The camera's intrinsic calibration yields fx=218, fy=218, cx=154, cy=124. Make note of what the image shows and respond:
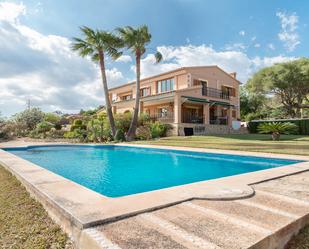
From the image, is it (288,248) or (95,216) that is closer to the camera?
(288,248)

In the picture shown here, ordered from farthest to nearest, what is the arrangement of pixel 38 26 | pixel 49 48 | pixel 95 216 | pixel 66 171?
pixel 49 48
pixel 38 26
pixel 66 171
pixel 95 216

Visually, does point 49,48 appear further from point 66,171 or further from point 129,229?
point 129,229

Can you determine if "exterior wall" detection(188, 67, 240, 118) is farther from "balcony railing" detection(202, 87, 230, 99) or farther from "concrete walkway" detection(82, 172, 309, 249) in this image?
"concrete walkway" detection(82, 172, 309, 249)

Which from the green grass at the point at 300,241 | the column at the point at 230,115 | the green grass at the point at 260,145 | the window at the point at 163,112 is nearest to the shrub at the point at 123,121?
the window at the point at 163,112

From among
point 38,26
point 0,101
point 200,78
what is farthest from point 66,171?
point 0,101

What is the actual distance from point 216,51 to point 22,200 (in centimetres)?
2820

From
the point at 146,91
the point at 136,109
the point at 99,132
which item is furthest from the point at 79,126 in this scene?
the point at 136,109

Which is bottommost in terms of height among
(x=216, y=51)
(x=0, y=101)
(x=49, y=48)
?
(x=0, y=101)

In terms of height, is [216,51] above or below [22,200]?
above

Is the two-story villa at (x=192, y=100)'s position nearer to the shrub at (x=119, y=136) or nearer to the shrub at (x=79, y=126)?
the shrub at (x=79, y=126)

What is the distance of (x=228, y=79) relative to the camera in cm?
3291

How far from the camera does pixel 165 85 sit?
30.8m

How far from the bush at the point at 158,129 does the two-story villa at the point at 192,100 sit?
1108 millimetres

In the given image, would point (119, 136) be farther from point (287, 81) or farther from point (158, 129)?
point (287, 81)
